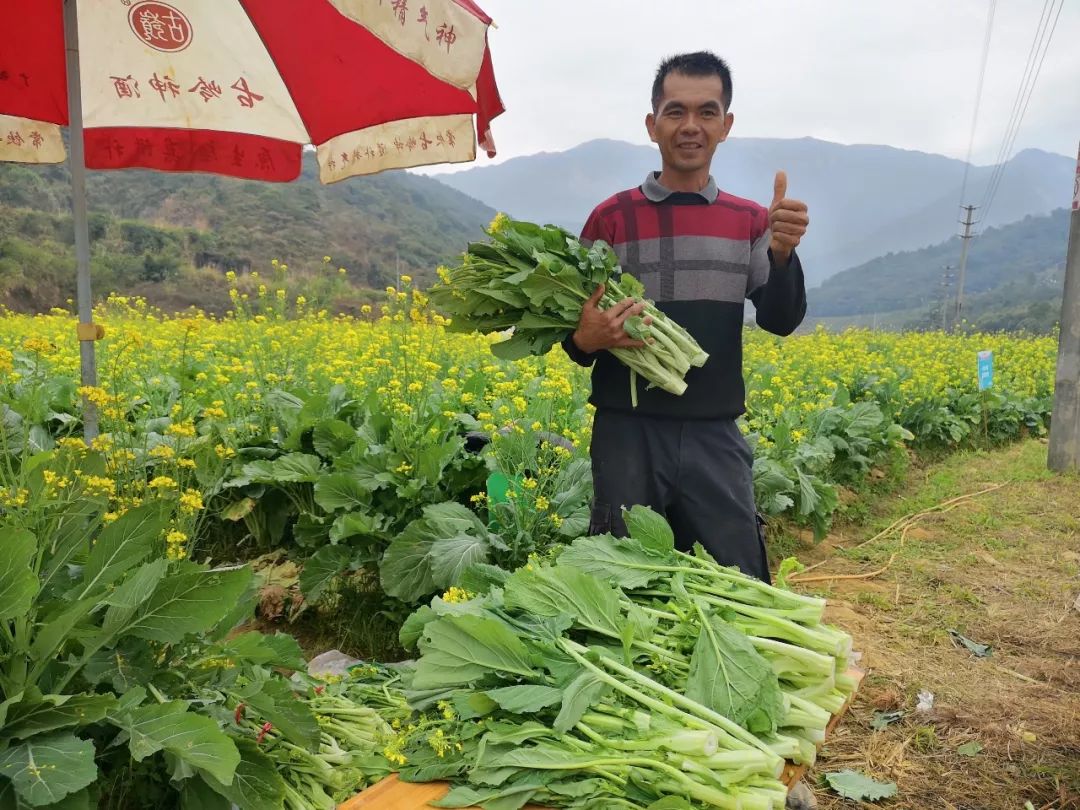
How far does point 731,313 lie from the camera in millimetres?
2699

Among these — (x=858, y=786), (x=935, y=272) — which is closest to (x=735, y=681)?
(x=858, y=786)

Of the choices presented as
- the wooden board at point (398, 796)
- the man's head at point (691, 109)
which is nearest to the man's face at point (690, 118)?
the man's head at point (691, 109)

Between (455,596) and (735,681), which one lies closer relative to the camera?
(735,681)

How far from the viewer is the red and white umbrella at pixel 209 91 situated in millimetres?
2998

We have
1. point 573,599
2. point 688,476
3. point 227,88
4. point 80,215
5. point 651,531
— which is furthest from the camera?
point 227,88

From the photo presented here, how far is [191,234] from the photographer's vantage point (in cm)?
4109

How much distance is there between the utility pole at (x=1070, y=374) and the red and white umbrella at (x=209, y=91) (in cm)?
707

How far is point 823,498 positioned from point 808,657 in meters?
3.74

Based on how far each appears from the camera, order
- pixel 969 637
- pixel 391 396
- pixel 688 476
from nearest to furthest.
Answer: pixel 688 476 < pixel 969 637 < pixel 391 396

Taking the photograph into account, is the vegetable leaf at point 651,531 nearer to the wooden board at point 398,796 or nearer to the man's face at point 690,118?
the wooden board at point 398,796

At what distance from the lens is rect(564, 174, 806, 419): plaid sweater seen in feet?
8.68

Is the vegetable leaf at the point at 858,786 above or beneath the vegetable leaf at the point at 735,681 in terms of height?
beneath

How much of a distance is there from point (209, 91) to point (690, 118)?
87.1 inches

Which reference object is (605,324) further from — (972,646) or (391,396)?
(972,646)
